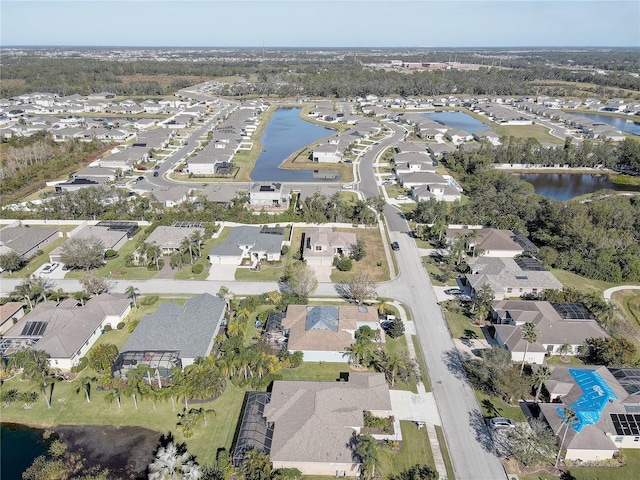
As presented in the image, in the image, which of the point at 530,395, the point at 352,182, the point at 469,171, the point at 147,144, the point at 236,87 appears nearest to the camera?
the point at 530,395

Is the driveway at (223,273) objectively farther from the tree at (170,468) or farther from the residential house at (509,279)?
the residential house at (509,279)

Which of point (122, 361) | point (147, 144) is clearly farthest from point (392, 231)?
point (147, 144)

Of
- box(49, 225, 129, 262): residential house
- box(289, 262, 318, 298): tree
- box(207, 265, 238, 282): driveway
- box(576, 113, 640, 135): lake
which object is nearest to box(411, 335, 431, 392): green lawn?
box(289, 262, 318, 298): tree

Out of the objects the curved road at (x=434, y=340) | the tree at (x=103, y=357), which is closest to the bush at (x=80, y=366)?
the tree at (x=103, y=357)

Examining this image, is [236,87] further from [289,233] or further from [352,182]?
[289,233]

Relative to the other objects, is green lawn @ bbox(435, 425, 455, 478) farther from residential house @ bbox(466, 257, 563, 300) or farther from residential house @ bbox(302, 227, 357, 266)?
residential house @ bbox(302, 227, 357, 266)

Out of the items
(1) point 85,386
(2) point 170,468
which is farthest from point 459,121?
(2) point 170,468
